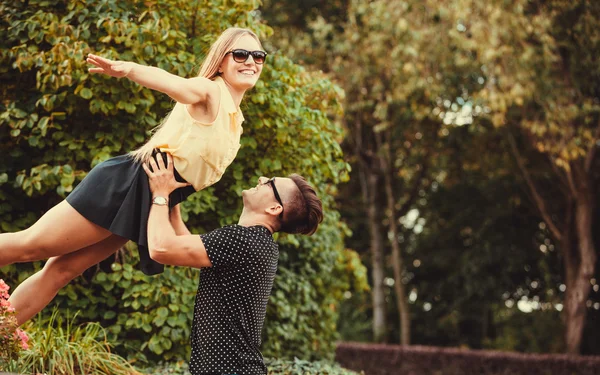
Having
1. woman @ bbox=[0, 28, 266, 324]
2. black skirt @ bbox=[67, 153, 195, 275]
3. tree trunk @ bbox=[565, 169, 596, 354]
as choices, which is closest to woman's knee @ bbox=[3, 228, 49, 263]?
woman @ bbox=[0, 28, 266, 324]

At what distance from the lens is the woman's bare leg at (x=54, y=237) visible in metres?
3.03

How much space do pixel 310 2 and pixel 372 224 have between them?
16.9 feet

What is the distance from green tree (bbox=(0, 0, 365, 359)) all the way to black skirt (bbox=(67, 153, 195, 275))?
2.25m

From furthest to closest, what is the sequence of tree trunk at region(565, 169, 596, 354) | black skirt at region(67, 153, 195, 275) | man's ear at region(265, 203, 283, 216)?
tree trunk at region(565, 169, 596, 354)
man's ear at region(265, 203, 283, 216)
black skirt at region(67, 153, 195, 275)

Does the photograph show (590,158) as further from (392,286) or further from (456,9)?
(392,286)

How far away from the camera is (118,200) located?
3.05 meters

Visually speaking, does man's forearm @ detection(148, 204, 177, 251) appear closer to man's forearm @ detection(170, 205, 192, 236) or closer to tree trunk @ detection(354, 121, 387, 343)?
man's forearm @ detection(170, 205, 192, 236)

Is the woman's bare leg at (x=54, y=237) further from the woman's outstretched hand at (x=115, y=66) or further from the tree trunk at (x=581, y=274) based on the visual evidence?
the tree trunk at (x=581, y=274)

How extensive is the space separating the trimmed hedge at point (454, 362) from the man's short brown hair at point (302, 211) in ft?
30.2

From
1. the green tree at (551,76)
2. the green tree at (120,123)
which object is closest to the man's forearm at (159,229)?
the green tree at (120,123)

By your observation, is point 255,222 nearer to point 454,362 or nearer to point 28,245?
point 28,245

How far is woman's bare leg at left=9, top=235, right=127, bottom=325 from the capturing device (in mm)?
3391

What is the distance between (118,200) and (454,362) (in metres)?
10.2

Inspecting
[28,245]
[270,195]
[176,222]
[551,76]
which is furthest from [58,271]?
[551,76]
